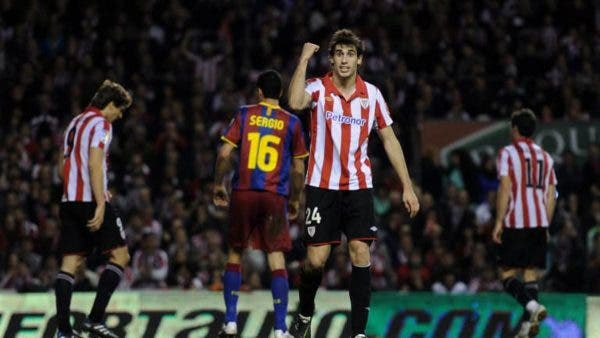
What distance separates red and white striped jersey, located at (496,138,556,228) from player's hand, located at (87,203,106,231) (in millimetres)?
3678

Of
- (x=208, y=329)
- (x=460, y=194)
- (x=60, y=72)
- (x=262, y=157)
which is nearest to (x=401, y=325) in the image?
(x=208, y=329)

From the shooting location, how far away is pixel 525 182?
12242 mm

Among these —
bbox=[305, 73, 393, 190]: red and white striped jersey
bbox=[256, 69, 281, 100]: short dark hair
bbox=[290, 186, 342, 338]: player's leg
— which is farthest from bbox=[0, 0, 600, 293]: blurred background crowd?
bbox=[305, 73, 393, 190]: red and white striped jersey

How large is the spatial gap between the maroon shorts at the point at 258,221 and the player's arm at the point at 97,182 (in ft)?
3.18

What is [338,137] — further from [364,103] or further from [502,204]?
[502,204]

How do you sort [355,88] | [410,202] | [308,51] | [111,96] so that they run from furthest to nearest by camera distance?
[111,96] < [355,88] < [410,202] < [308,51]

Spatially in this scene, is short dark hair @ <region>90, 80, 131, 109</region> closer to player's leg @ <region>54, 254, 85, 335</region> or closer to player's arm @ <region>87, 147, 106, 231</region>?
player's arm @ <region>87, 147, 106, 231</region>

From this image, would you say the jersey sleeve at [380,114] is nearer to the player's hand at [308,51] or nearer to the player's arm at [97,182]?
the player's hand at [308,51]

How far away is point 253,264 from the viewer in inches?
597

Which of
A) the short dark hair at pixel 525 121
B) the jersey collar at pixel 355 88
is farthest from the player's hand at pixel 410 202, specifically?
the short dark hair at pixel 525 121

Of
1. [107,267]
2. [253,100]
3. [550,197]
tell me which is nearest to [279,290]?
[107,267]

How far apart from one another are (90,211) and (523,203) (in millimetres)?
3889

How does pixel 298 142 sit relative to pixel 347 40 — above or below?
below

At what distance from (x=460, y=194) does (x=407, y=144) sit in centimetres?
131
